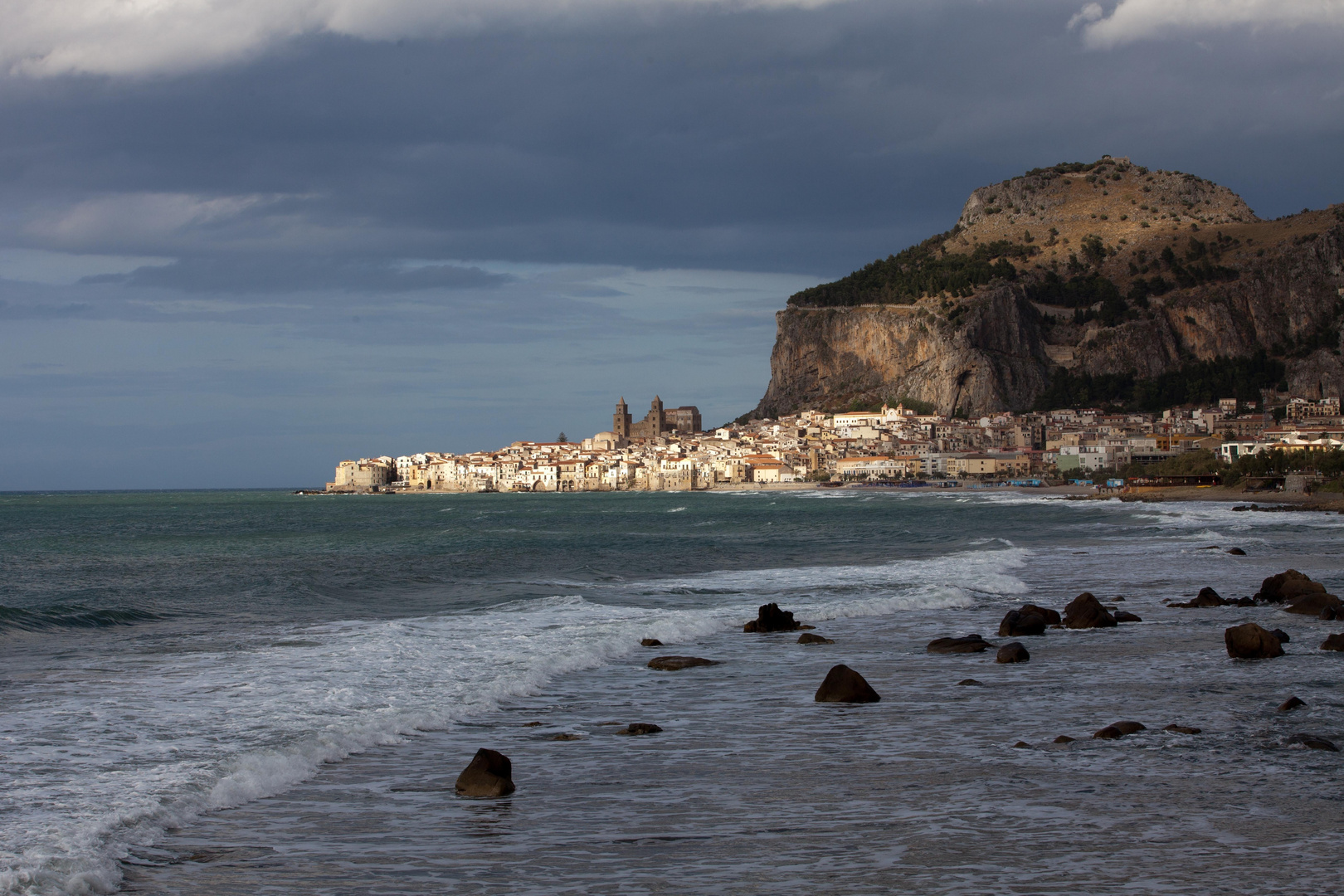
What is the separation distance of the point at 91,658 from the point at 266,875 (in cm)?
959

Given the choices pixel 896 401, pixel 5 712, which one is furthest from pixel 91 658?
pixel 896 401

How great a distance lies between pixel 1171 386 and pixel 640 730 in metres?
161

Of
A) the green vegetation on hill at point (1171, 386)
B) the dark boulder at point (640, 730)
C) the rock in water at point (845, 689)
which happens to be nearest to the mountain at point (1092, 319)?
the green vegetation on hill at point (1171, 386)

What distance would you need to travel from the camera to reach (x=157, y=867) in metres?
6.23

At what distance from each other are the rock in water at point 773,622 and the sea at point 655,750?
47cm

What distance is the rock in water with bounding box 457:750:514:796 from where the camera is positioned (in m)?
7.58

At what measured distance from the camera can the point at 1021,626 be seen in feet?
51.2

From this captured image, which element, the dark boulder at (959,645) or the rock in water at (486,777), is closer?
the rock in water at (486,777)

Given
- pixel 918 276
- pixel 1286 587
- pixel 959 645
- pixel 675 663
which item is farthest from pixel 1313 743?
pixel 918 276

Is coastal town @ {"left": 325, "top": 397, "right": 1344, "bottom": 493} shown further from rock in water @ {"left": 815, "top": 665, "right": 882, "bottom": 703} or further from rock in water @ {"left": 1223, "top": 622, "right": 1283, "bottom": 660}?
rock in water @ {"left": 815, "top": 665, "right": 882, "bottom": 703}

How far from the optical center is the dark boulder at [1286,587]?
732 inches

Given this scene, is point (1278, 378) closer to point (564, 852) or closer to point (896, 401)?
point (896, 401)

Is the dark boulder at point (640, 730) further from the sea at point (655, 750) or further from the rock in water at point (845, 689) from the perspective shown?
the rock in water at point (845, 689)

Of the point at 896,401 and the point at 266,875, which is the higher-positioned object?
the point at 896,401
